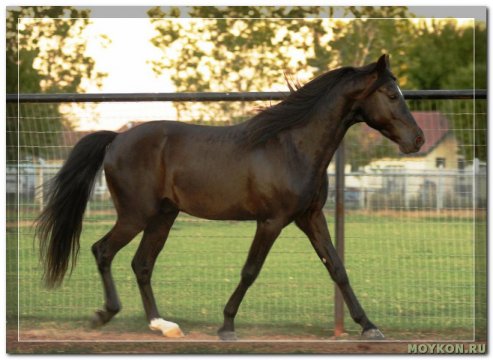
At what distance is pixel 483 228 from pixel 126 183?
2.78 metres

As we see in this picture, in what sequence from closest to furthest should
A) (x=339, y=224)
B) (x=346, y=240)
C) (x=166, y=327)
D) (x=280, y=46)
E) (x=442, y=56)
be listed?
1. (x=166, y=327)
2. (x=339, y=224)
3. (x=346, y=240)
4. (x=280, y=46)
5. (x=442, y=56)

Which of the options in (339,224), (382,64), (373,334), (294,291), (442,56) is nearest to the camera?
(382,64)

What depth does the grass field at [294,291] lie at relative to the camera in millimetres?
6934

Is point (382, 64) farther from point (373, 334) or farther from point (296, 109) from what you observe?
A: point (373, 334)

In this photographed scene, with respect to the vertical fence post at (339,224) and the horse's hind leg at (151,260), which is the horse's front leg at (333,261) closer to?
the vertical fence post at (339,224)

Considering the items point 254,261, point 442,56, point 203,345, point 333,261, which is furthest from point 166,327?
point 442,56

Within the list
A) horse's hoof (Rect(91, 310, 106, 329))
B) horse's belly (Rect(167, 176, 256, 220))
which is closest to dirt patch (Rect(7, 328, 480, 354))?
horse's hoof (Rect(91, 310, 106, 329))

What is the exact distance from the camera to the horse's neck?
6.02 meters

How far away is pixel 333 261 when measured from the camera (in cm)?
620

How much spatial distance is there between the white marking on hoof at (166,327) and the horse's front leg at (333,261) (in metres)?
1.24

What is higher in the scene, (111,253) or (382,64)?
(382,64)

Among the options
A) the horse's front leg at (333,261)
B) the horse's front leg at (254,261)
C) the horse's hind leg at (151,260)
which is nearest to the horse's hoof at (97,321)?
the horse's hind leg at (151,260)

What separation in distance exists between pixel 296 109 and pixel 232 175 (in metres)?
0.67

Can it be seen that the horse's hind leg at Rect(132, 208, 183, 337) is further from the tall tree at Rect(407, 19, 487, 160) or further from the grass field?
the tall tree at Rect(407, 19, 487, 160)
